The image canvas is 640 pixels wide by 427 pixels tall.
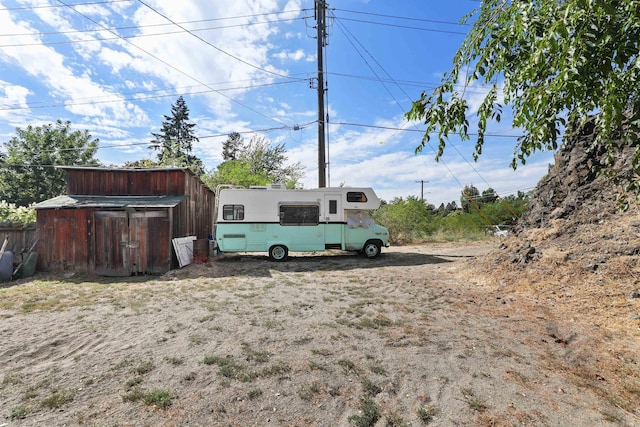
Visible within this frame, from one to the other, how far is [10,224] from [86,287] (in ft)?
12.3

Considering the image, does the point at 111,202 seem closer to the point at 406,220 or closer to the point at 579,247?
the point at 579,247

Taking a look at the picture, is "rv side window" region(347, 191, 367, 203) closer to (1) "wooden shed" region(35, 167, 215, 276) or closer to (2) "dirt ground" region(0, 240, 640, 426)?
(2) "dirt ground" region(0, 240, 640, 426)

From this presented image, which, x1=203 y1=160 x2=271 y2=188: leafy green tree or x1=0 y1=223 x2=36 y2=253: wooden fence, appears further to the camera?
x1=203 y1=160 x2=271 y2=188: leafy green tree

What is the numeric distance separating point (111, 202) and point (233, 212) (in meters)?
3.78

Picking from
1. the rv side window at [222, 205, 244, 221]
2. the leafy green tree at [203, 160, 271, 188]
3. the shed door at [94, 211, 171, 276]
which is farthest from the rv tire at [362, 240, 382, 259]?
the leafy green tree at [203, 160, 271, 188]

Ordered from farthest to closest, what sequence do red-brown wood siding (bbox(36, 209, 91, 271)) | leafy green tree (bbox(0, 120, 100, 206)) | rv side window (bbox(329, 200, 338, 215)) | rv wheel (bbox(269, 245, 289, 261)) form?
leafy green tree (bbox(0, 120, 100, 206))
rv wheel (bbox(269, 245, 289, 261))
rv side window (bbox(329, 200, 338, 215))
red-brown wood siding (bbox(36, 209, 91, 271))

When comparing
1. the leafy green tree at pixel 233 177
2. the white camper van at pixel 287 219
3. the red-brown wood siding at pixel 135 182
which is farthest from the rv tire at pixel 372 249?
the leafy green tree at pixel 233 177

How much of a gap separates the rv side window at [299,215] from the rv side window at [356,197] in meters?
1.29

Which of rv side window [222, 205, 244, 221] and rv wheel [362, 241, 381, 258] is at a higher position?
rv side window [222, 205, 244, 221]

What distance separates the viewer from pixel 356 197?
11336 mm

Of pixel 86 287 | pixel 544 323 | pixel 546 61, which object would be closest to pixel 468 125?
pixel 546 61

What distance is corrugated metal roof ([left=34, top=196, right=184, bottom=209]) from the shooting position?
8.88 meters

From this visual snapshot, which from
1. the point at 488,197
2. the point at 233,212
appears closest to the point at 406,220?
the point at 233,212

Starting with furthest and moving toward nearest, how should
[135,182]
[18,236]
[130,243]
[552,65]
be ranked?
[135,182], [130,243], [18,236], [552,65]
